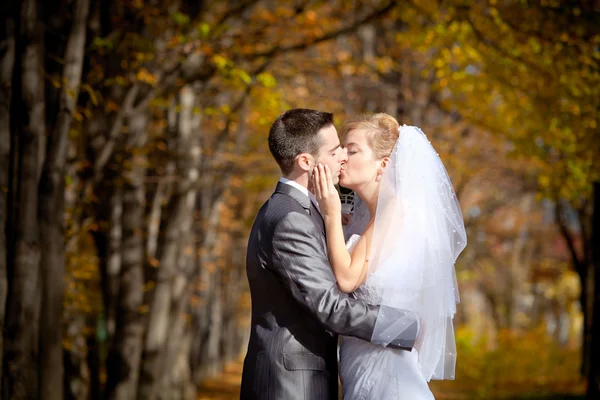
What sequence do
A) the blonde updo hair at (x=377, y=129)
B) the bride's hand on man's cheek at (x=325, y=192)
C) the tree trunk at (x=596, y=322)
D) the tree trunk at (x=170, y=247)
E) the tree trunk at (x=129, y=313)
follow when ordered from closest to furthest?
Answer: the bride's hand on man's cheek at (x=325, y=192), the blonde updo hair at (x=377, y=129), the tree trunk at (x=129, y=313), the tree trunk at (x=596, y=322), the tree trunk at (x=170, y=247)

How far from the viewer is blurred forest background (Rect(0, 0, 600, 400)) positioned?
675 cm

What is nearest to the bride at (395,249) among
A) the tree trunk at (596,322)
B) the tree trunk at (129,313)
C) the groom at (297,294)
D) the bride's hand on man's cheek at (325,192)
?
the bride's hand on man's cheek at (325,192)

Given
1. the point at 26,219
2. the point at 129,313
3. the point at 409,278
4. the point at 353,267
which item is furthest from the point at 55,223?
the point at 129,313

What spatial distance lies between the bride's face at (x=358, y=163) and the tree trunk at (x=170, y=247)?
23.4 ft

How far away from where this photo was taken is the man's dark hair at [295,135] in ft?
15.5

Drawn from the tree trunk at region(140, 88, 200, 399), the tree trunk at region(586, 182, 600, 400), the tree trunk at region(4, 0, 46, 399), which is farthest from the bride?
the tree trunk at region(586, 182, 600, 400)

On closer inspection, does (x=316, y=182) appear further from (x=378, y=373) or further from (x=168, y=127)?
(x=168, y=127)

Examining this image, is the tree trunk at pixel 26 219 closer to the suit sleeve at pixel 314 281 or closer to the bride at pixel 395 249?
the bride at pixel 395 249

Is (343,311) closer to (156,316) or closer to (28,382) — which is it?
(28,382)

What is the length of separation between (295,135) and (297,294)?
3.03 ft

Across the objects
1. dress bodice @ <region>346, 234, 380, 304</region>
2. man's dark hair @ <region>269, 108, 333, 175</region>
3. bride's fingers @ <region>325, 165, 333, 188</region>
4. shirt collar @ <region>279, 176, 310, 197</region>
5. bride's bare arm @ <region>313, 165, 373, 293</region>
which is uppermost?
man's dark hair @ <region>269, 108, 333, 175</region>

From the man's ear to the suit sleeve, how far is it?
12.5 inches

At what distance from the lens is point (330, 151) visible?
4.77 meters

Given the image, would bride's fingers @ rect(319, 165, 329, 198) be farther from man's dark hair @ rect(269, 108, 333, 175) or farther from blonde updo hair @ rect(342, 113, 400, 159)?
blonde updo hair @ rect(342, 113, 400, 159)
